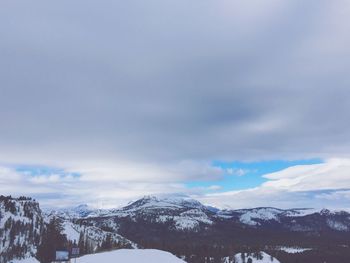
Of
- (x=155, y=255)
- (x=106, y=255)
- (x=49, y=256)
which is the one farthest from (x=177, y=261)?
(x=49, y=256)

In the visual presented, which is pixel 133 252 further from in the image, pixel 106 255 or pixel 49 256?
pixel 49 256

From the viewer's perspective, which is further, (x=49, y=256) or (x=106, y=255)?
(x=49, y=256)

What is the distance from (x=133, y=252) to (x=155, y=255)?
19.7ft

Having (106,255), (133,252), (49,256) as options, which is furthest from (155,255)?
(49,256)

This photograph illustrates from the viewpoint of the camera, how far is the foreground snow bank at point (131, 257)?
363ft

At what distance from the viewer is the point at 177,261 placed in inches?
4700

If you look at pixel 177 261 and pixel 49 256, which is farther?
pixel 49 256

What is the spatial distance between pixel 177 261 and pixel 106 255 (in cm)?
1872

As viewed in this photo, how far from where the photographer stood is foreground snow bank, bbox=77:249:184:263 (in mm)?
110562

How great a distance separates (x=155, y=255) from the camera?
398 feet

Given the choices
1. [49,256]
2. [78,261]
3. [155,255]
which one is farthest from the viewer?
[49,256]

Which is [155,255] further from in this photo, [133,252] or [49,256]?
[49,256]

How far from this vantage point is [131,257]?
114312 mm

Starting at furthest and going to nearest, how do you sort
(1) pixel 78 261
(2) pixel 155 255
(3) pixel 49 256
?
(3) pixel 49 256
(2) pixel 155 255
(1) pixel 78 261
